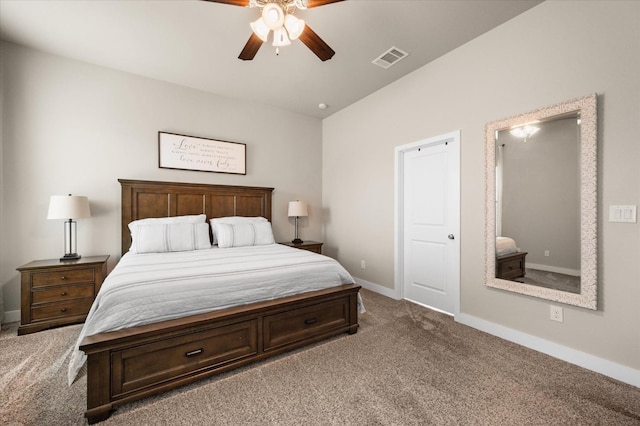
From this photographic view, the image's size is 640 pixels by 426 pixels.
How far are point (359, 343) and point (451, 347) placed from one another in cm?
81

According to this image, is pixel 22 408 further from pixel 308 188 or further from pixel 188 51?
pixel 308 188

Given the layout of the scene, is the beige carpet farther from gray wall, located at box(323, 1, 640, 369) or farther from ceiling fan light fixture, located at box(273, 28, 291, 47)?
ceiling fan light fixture, located at box(273, 28, 291, 47)

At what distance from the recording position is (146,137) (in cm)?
343

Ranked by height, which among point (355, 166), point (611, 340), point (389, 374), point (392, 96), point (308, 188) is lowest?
point (389, 374)

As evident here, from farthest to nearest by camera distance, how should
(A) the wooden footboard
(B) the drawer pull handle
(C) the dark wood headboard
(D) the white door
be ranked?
1. (C) the dark wood headboard
2. (D) the white door
3. (B) the drawer pull handle
4. (A) the wooden footboard

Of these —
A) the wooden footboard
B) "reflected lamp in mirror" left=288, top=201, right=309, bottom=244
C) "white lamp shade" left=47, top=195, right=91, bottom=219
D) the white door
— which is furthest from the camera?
"reflected lamp in mirror" left=288, top=201, right=309, bottom=244

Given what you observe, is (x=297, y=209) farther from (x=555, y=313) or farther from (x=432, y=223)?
(x=555, y=313)

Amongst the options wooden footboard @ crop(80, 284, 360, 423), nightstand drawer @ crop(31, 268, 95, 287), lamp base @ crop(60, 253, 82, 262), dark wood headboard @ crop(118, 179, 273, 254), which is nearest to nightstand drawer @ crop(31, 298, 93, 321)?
nightstand drawer @ crop(31, 268, 95, 287)

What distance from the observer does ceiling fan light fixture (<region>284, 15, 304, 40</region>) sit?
6.37 feet

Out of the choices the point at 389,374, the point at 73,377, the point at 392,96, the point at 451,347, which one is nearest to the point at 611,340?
the point at 451,347

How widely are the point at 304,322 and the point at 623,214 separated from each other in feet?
8.21

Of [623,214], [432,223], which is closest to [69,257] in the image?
[432,223]

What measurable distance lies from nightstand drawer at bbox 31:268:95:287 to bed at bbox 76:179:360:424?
72 centimetres

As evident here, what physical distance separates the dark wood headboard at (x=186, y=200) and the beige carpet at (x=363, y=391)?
60.8 inches
